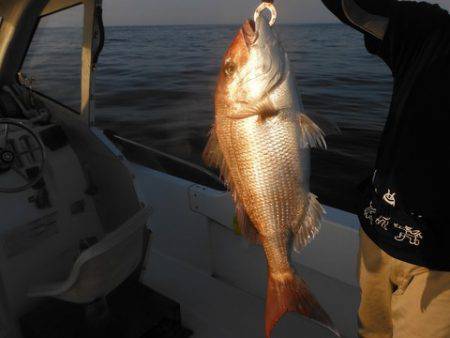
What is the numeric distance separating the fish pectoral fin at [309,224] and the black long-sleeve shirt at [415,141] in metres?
0.38

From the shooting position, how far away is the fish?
5.47 feet

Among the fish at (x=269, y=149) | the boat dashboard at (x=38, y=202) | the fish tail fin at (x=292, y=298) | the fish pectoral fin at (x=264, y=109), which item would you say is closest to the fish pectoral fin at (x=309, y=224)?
the fish at (x=269, y=149)

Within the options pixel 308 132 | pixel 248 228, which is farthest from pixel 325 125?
pixel 248 228

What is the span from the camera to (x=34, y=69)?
4582 millimetres

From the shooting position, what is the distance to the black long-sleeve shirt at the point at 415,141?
5.93 ft

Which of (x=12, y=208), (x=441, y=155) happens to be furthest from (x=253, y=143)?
(x=12, y=208)

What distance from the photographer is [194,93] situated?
14688mm

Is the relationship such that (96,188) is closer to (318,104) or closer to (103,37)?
(103,37)

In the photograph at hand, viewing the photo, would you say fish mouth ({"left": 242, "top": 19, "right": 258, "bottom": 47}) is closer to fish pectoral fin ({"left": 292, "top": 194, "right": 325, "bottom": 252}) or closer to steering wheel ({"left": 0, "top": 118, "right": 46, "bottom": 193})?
fish pectoral fin ({"left": 292, "top": 194, "right": 325, "bottom": 252})

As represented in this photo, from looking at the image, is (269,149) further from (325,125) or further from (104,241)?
(104,241)

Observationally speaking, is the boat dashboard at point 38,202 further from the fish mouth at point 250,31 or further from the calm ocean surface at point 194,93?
the fish mouth at point 250,31

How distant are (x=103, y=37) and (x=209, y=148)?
8.40 feet

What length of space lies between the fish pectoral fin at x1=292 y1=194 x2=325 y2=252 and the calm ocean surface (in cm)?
77

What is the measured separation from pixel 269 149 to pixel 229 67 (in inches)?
15.4
